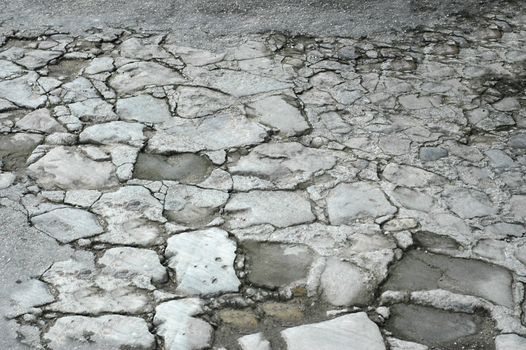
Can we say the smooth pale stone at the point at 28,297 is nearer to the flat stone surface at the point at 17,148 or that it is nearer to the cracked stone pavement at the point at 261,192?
the cracked stone pavement at the point at 261,192

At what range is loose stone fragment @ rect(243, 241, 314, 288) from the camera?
8.26 feet

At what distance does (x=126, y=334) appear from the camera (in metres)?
2.26

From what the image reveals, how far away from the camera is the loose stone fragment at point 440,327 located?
2301 millimetres

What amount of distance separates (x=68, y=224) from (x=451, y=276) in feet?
4.65

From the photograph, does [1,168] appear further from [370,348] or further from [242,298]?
[370,348]

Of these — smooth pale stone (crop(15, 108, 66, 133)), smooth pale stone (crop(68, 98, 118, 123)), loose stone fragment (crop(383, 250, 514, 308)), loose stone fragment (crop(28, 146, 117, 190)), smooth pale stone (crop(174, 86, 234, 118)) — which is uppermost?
smooth pale stone (crop(15, 108, 66, 133))

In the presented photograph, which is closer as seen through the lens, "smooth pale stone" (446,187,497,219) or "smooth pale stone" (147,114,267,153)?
"smooth pale stone" (446,187,497,219)

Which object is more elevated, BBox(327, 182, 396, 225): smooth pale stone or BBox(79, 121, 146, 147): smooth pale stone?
BBox(79, 121, 146, 147): smooth pale stone

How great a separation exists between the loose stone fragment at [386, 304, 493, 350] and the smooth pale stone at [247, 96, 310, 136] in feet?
4.01

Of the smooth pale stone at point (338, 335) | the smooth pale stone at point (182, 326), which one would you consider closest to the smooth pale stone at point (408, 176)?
the smooth pale stone at point (338, 335)

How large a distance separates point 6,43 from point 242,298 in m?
2.38

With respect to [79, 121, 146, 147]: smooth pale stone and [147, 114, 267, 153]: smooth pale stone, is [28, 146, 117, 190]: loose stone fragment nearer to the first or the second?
[79, 121, 146, 147]: smooth pale stone

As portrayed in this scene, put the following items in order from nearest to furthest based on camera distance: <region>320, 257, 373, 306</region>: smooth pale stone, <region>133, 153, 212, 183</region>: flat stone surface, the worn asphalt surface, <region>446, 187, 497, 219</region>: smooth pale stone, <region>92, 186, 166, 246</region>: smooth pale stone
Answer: <region>320, 257, 373, 306</region>: smooth pale stone < <region>92, 186, 166, 246</region>: smooth pale stone < <region>446, 187, 497, 219</region>: smooth pale stone < <region>133, 153, 212, 183</region>: flat stone surface < the worn asphalt surface

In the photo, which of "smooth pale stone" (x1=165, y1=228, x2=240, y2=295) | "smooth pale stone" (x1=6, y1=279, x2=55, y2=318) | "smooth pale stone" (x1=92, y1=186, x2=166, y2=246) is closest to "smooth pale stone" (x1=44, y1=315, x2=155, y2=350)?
"smooth pale stone" (x1=6, y1=279, x2=55, y2=318)
